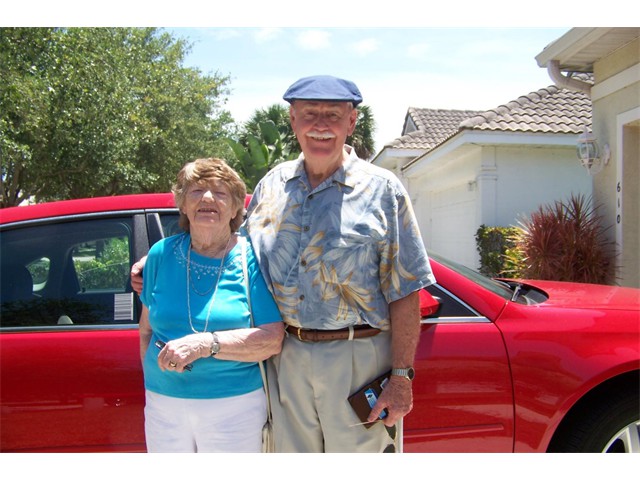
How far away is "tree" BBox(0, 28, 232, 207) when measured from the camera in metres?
9.80

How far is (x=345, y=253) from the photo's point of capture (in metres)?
2.06

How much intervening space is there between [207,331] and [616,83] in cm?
679

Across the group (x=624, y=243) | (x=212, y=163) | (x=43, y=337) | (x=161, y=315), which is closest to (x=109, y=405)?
(x=43, y=337)

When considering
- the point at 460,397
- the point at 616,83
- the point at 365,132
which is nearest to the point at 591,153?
the point at 616,83

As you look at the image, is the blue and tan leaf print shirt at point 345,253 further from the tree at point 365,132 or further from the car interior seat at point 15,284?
the tree at point 365,132

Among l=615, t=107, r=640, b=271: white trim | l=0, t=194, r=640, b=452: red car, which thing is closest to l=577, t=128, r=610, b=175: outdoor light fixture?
l=615, t=107, r=640, b=271: white trim

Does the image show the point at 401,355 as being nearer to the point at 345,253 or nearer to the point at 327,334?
the point at 327,334

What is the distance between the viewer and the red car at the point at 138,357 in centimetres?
249

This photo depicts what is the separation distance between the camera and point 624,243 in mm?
7059

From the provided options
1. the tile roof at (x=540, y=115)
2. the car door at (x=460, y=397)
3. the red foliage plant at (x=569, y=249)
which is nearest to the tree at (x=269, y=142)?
the tile roof at (x=540, y=115)

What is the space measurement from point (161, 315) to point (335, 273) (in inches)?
25.6

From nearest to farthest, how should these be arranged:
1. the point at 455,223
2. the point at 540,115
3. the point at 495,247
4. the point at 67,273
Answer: the point at 67,273, the point at 495,247, the point at 540,115, the point at 455,223

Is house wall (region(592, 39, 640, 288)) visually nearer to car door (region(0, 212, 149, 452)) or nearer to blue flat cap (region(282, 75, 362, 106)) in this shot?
blue flat cap (region(282, 75, 362, 106))

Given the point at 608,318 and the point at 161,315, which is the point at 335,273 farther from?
the point at 608,318
